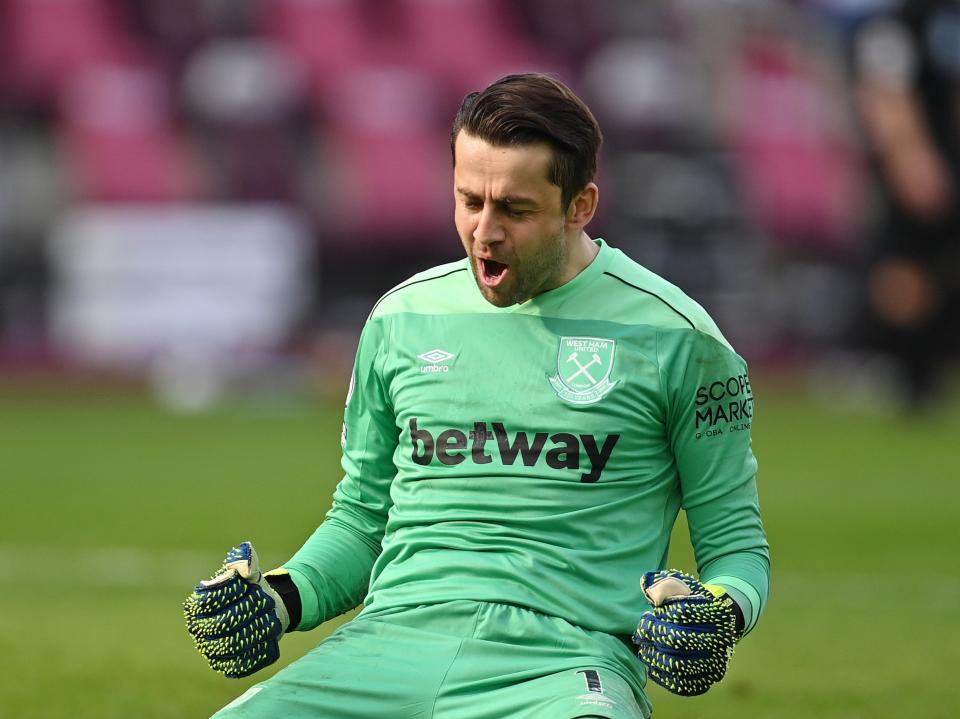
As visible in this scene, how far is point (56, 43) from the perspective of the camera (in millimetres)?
25094

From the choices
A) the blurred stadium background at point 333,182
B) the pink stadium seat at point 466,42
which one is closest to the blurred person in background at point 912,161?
the blurred stadium background at point 333,182

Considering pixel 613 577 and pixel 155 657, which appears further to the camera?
pixel 155 657

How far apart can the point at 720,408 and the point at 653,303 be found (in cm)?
32

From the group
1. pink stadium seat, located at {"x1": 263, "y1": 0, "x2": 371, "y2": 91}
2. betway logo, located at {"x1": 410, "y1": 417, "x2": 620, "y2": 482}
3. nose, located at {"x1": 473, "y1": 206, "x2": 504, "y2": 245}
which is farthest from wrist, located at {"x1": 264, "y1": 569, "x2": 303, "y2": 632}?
pink stadium seat, located at {"x1": 263, "y1": 0, "x2": 371, "y2": 91}

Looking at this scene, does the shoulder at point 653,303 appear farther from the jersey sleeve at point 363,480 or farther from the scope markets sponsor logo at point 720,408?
the jersey sleeve at point 363,480

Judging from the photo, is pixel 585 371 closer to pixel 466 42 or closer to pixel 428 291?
pixel 428 291

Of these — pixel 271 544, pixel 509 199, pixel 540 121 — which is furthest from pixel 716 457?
pixel 271 544

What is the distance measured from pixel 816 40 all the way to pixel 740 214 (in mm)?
2719

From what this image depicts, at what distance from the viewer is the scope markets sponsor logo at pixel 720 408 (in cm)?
438

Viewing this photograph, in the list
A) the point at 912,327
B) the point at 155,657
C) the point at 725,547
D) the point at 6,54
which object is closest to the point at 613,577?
the point at 725,547

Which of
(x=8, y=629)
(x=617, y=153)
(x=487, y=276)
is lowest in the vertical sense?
(x=8, y=629)

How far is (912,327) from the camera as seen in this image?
71.6 feet

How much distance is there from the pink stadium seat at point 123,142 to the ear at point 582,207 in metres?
20.6

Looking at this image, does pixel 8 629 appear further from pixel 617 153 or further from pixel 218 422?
pixel 617 153
